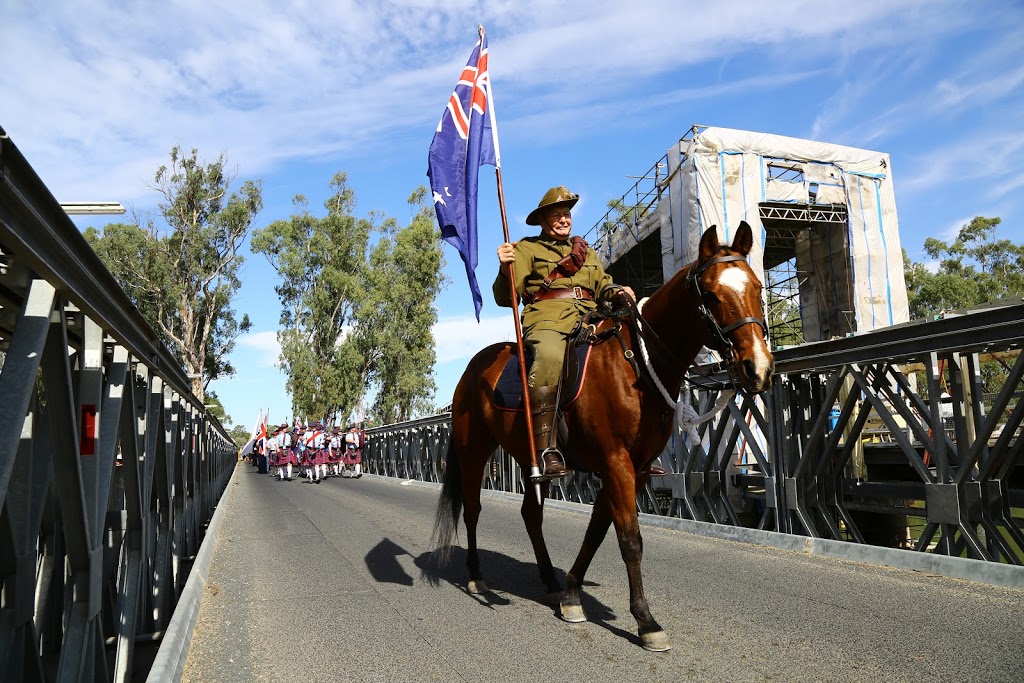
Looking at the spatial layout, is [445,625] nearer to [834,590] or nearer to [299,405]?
[834,590]

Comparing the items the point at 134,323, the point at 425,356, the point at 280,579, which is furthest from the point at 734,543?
the point at 425,356

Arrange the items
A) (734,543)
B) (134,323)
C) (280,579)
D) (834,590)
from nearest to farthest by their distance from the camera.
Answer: (134,323) < (834,590) < (280,579) < (734,543)

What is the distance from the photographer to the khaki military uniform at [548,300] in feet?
15.6

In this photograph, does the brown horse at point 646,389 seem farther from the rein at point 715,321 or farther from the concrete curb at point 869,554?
the concrete curb at point 869,554

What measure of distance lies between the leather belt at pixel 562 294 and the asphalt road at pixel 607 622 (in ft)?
6.88

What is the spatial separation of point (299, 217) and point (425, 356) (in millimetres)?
12942

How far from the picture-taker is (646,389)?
14.2ft

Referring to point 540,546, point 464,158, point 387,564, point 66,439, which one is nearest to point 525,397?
point 540,546

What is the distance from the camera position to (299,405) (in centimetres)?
4781

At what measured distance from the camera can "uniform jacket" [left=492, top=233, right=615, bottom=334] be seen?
5039 millimetres

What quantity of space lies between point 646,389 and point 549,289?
1189 mm

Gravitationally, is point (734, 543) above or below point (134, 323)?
below

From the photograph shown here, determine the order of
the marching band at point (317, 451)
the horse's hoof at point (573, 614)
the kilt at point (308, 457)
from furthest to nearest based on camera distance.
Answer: the marching band at point (317, 451), the kilt at point (308, 457), the horse's hoof at point (573, 614)

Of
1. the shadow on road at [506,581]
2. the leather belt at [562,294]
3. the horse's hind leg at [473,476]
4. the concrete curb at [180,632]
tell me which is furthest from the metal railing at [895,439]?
the concrete curb at [180,632]
